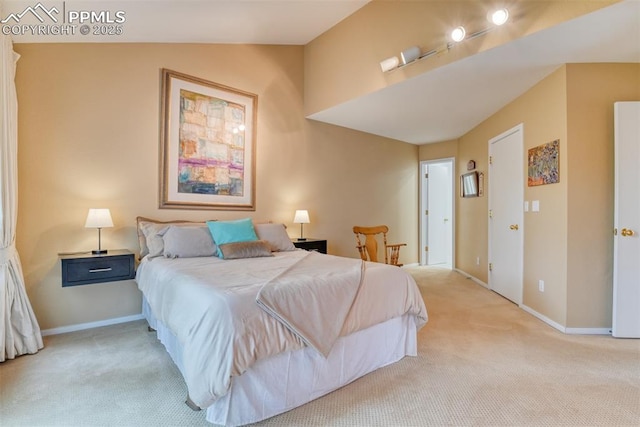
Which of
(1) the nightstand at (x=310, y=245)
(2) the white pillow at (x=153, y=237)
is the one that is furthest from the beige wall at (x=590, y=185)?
(2) the white pillow at (x=153, y=237)

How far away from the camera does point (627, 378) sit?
2.01 metres

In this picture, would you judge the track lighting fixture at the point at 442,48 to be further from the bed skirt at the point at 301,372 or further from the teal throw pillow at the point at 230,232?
the bed skirt at the point at 301,372

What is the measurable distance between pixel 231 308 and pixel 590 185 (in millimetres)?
3218

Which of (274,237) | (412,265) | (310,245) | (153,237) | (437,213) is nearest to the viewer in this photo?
(153,237)

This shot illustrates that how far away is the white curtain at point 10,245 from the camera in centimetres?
224

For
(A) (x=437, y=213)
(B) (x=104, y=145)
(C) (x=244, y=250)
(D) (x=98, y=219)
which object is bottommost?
(C) (x=244, y=250)

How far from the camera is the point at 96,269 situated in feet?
8.63

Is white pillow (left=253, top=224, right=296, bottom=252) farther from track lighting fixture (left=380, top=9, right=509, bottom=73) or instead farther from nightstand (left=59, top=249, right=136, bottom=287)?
track lighting fixture (left=380, top=9, right=509, bottom=73)

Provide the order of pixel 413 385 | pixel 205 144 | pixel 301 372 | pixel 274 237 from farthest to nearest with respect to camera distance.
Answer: pixel 205 144 → pixel 274 237 → pixel 413 385 → pixel 301 372

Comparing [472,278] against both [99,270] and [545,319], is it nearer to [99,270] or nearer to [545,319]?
[545,319]

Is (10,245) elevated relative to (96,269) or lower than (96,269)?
elevated

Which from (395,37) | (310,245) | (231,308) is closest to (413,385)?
(231,308)

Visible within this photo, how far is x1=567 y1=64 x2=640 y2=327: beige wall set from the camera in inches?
110

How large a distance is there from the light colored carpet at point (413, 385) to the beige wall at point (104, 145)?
61 cm
